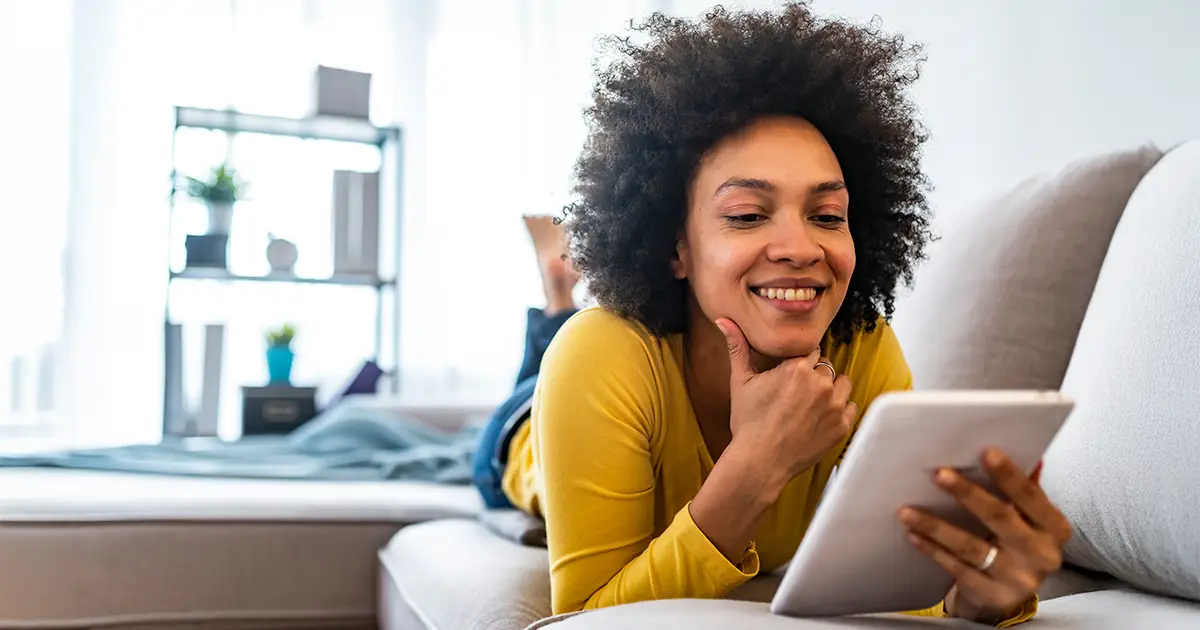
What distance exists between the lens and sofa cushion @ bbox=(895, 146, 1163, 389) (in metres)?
1.26

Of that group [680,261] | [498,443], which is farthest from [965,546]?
[498,443]

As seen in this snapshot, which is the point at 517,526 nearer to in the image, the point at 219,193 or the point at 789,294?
the point at 789,294

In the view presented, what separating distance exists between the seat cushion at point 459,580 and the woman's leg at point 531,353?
0.27 ft

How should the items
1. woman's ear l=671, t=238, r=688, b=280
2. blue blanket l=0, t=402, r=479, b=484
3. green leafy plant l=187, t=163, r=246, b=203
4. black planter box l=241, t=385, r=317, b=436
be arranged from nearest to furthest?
woman's ear l=671, t=238, r=688, b=280, blue blanket l=0, t=402, r=479, b=484, black planter box l=241, t=385, r=317, b=436, green leafy plant l=187, t=163, r=246, b=203

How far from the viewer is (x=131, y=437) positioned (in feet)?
11.8

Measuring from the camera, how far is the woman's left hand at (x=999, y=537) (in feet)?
2.22

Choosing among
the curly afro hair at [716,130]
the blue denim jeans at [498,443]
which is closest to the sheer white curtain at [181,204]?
the blue denim jeans at [498,443]

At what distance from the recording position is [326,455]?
2270mm

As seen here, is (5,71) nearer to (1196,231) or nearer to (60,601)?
(60,601)

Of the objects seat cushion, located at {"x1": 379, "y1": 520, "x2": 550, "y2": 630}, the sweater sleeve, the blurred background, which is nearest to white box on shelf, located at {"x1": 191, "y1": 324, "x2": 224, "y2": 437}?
the blurred background

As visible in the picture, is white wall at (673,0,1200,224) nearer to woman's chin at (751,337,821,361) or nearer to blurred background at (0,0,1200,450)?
woman's chin at (751,337,821,361)

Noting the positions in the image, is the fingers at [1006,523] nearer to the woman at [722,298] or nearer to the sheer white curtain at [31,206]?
the woman at [722,298]

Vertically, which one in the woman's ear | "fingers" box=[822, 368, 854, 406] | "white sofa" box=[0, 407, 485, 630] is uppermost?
the woman's ear

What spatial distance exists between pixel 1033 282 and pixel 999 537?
0.66 metres
